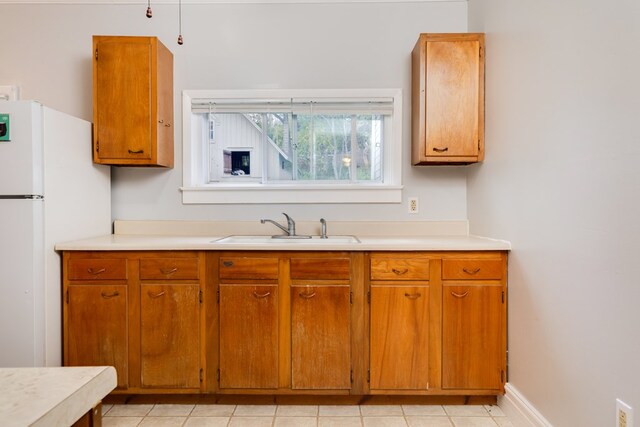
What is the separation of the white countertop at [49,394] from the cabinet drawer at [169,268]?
4.80 ft

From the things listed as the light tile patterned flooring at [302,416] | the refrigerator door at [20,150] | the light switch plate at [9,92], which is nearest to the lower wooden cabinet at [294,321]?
the light tile patterned flooring at [302,416]

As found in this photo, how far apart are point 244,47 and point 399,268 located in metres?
1.89

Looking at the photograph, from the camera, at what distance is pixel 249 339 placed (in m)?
1.96

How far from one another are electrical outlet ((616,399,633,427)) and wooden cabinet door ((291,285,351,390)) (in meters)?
1.14

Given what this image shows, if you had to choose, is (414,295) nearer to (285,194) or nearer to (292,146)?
(285,194)

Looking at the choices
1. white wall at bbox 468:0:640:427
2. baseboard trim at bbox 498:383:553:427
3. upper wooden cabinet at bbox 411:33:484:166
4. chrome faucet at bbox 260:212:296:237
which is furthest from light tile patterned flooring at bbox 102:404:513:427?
upper wooden cabinet at bbox 411:33:484:166

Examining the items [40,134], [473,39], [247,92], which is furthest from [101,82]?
[473,39]

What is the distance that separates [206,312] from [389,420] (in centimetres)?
116

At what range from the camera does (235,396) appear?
2055 mm

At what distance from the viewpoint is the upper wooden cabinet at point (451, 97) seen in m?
2.19

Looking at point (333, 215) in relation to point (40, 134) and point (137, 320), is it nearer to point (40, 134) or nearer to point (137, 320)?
point (137, 320)

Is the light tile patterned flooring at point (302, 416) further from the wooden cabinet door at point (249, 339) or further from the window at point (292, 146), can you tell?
the window at point (292, 146)

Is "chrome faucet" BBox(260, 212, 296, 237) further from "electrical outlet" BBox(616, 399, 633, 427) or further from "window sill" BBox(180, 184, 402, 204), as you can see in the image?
"electrical outlet" BBox(616, 399, 633, 427)

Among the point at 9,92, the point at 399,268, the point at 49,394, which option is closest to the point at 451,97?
the point at 399,268
